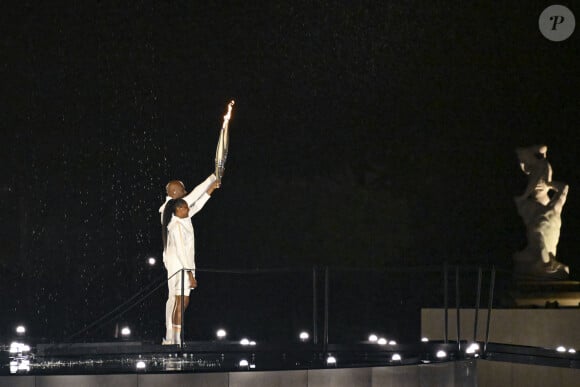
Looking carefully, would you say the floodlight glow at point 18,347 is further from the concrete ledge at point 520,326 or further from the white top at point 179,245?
the concrete ledge at point 520,326

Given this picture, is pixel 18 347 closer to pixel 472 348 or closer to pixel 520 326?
pixel 472 348

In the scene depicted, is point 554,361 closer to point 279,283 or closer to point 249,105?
point 279,283

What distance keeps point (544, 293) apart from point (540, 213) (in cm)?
106

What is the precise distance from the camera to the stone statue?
15312 mm

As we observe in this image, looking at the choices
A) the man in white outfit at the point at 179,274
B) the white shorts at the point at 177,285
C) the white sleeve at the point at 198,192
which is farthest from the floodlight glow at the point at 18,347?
the white sleeve at the point at 198,192

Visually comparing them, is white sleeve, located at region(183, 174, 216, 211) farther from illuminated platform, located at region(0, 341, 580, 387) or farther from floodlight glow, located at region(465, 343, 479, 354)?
floodlight glow, located at region(465, 343, 479, 354)

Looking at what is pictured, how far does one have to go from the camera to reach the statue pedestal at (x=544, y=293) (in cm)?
1497

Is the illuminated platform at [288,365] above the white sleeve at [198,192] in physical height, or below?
below

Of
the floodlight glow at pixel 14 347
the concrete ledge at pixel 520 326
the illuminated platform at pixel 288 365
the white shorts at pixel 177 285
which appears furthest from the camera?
the concrete ledge at pixel 520 326

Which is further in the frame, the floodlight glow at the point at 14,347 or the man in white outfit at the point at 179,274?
the man in white outfit at the point at 179,274

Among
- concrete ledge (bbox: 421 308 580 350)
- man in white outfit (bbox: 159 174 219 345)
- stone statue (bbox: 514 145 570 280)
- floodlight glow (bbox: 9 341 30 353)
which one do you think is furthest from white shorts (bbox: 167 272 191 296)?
stone statue (bbox: 514 145 570 280)

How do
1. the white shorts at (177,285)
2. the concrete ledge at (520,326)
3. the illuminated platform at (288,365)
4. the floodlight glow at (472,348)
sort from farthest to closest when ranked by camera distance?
the concrete ledge at (520,326), the white shorts at (177,285), the floodlight glow at (472,348), the illuminated platform at (288,365)

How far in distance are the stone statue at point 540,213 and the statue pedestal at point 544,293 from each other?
0.13 metres

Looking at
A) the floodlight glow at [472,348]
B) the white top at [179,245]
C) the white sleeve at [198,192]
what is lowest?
the floodlight glow at [472,348]
